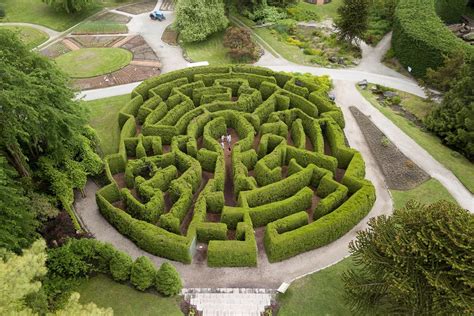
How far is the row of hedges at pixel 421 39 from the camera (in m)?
51.3

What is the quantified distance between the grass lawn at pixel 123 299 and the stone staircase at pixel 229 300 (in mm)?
1317

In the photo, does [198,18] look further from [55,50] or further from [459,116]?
[459,116]

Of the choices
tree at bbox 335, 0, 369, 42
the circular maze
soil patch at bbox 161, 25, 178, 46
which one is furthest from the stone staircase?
tree at bbox 335, 0, 369, 42

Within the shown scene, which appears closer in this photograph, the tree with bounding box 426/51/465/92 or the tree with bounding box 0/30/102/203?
the tree with bounding box 0/30/102/203

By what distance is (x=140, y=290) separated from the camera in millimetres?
27844

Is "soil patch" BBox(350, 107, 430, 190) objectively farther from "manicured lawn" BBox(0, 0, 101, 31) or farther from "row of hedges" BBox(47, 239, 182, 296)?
"manicured lawn" BBox(0, 0, 101, 31)

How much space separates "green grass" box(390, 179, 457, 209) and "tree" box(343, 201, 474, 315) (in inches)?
459

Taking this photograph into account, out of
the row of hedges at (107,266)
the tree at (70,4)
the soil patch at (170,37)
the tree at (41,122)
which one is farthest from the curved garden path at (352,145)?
the tree at (70,4)

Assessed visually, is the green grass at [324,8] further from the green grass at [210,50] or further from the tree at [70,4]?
the tree at [70,4]

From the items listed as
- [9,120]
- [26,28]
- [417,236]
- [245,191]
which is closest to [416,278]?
[417,236]

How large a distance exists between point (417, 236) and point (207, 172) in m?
20.5

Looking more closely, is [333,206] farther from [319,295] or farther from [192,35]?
[192,35]

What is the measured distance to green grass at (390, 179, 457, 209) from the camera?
3550 cm

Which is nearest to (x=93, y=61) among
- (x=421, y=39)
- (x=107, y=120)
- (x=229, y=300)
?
(x=107, y=120)
